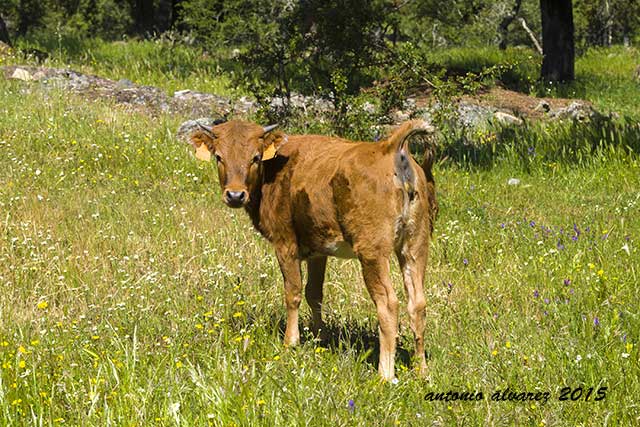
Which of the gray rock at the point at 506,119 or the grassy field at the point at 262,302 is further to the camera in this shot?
the gray rock at the point at 506,119

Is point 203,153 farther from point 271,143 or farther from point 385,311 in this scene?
point 385,311

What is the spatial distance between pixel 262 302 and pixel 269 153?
1410 mm

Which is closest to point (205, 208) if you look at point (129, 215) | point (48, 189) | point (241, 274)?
point (129, 215)

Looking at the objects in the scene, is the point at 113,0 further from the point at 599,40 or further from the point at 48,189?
the point at 48,189

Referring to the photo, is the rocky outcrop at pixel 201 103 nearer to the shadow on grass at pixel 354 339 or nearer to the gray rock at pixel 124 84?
the gray rock at pixel 124 84

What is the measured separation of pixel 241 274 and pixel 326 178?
198cm

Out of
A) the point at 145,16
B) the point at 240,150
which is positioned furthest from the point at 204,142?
the point at 145,16

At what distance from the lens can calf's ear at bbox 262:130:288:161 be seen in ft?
20.1

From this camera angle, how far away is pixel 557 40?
20.0 meters

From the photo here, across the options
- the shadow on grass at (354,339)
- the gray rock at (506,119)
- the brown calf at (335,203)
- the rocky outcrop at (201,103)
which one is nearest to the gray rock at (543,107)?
the rocky outcrop at (201,103)

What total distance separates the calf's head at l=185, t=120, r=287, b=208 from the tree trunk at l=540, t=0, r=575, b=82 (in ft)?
48.8

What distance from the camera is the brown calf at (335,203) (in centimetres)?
550

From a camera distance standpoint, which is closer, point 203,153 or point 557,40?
point 203,153

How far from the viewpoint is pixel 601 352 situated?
550 cm
